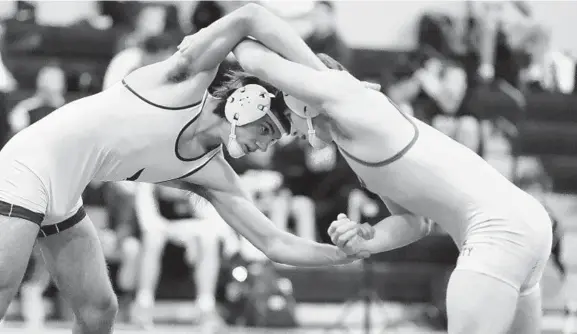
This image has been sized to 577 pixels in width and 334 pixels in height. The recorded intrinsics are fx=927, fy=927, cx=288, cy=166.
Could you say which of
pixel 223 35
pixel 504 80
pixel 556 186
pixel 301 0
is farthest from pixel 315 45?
pixel 223 35

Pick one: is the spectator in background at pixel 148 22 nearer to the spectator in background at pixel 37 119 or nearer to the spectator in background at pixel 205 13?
the spectator in background at pixel 205 13

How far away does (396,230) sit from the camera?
3238 millimetres

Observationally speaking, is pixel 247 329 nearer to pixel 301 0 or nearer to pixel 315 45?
pixel 315 45

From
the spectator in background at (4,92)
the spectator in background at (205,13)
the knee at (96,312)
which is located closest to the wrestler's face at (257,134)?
the knee at (96,312)

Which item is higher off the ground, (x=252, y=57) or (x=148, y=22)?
(x=252, y=57)

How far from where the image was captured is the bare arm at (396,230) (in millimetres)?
3197

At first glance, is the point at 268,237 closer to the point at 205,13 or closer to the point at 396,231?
the point at 396,231

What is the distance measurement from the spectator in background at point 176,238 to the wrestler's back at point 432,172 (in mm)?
3179

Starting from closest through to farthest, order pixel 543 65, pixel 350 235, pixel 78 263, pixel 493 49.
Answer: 1. pixel 350 235
2. pixel 78 263
3. pixel 493 49
4. pixel 543 65

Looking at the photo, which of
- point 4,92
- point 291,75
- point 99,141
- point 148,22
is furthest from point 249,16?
point 148,22

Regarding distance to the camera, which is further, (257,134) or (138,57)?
(138,57)

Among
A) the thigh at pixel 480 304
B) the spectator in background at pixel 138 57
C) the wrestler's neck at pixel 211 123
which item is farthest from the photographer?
the spectator in background at pixel 138 57

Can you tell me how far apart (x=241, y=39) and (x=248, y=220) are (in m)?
0.79

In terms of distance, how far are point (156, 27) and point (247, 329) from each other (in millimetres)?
3012
